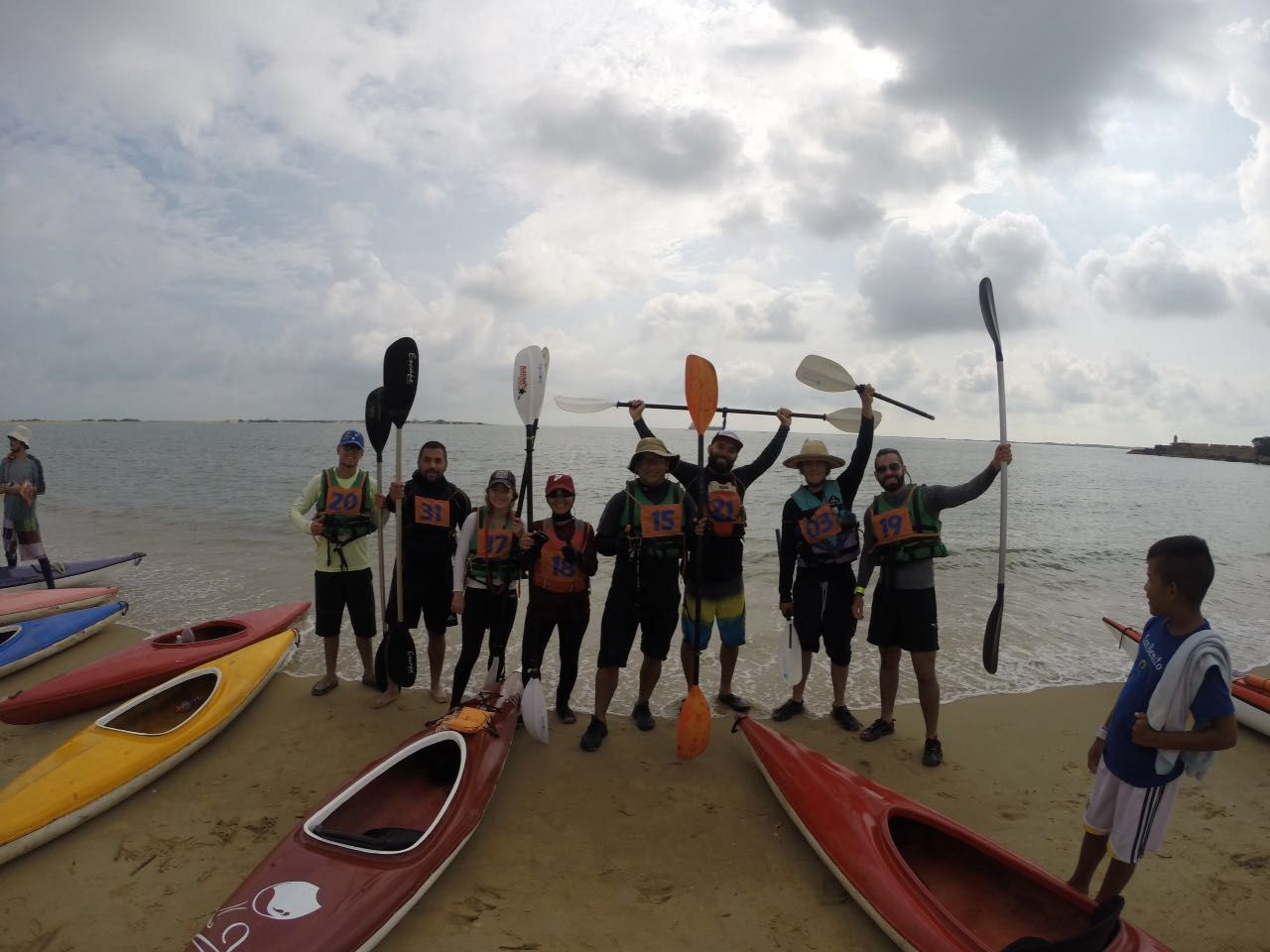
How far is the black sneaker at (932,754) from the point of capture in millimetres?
4202

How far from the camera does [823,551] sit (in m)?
4.37

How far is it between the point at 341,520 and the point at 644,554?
224 cm

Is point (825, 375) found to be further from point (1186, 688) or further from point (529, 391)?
point (1186, 688)

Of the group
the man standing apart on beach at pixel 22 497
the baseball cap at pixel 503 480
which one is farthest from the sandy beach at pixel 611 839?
the man standing apart on beach at pixel 22 497

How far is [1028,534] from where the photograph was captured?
16719 mm

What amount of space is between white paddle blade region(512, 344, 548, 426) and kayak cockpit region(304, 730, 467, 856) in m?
2.55

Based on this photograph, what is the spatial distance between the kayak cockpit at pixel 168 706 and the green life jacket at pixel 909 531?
4.56 metres

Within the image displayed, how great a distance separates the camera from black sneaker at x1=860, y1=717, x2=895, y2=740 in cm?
452

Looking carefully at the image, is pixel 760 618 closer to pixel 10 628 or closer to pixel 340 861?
pixel 340 861

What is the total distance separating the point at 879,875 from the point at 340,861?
226 centimetres

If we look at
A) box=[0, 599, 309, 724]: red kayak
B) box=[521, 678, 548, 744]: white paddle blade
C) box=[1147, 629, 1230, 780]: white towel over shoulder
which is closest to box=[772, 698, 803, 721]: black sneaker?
box=[521, 678, 548, 744]: white paddle blade

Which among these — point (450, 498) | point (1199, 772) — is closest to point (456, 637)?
point (450, 498)

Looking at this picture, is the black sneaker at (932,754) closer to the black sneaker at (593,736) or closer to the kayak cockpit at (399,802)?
the black sneaker at (593,736)

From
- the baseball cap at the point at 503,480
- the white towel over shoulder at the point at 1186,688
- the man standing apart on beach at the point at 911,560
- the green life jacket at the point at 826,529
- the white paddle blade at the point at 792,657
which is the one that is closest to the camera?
the white towel over shoulder at the point at 1186,688
